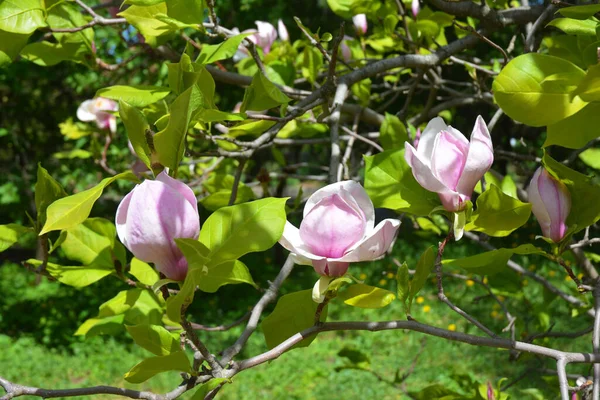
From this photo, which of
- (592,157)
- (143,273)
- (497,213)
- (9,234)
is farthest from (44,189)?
(592,157)

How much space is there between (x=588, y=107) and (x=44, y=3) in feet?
2.67

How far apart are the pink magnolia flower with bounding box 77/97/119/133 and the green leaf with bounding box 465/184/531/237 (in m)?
1.32

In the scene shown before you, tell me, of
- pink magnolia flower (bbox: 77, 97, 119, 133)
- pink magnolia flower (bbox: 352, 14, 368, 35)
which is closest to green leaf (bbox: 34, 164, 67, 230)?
pink magnolia flower (bbox: 77, 97, 119, 133)

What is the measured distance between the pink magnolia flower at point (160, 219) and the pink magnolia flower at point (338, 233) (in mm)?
110

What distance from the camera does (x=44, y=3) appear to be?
0.96 meters

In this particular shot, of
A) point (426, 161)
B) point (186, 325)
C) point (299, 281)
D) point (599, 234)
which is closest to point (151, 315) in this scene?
point (186, 325)

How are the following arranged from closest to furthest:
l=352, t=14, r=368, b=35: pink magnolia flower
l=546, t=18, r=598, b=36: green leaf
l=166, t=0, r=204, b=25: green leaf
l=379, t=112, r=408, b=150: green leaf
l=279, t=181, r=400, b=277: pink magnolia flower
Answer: l=279, t=181, r=400, b=277: pink magnolia flower
l=546, t=18, r=598, b=36: green leaf
l=166, t=0, r=204, b=25: green leaf
l=379, t=112, r=408, b=150: green leaf
l=352, t=14, r=368, b=35: pink magnolia flower

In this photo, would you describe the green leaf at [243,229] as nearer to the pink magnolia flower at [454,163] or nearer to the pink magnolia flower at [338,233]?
the pink magnolia flower at [338,233]

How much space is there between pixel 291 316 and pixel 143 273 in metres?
0.30

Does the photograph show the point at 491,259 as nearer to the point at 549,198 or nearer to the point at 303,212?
the point at 549,198

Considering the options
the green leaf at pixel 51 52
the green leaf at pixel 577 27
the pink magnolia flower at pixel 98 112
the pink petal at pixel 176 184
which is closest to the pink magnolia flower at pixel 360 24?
the pink magnolia flower at pixel 98 112

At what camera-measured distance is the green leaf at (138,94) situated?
0.76 metres

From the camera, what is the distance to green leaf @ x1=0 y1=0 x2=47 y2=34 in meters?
0.85

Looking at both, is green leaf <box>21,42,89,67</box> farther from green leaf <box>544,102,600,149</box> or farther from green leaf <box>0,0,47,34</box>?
green leaf <box>544,102,600,149</box>
